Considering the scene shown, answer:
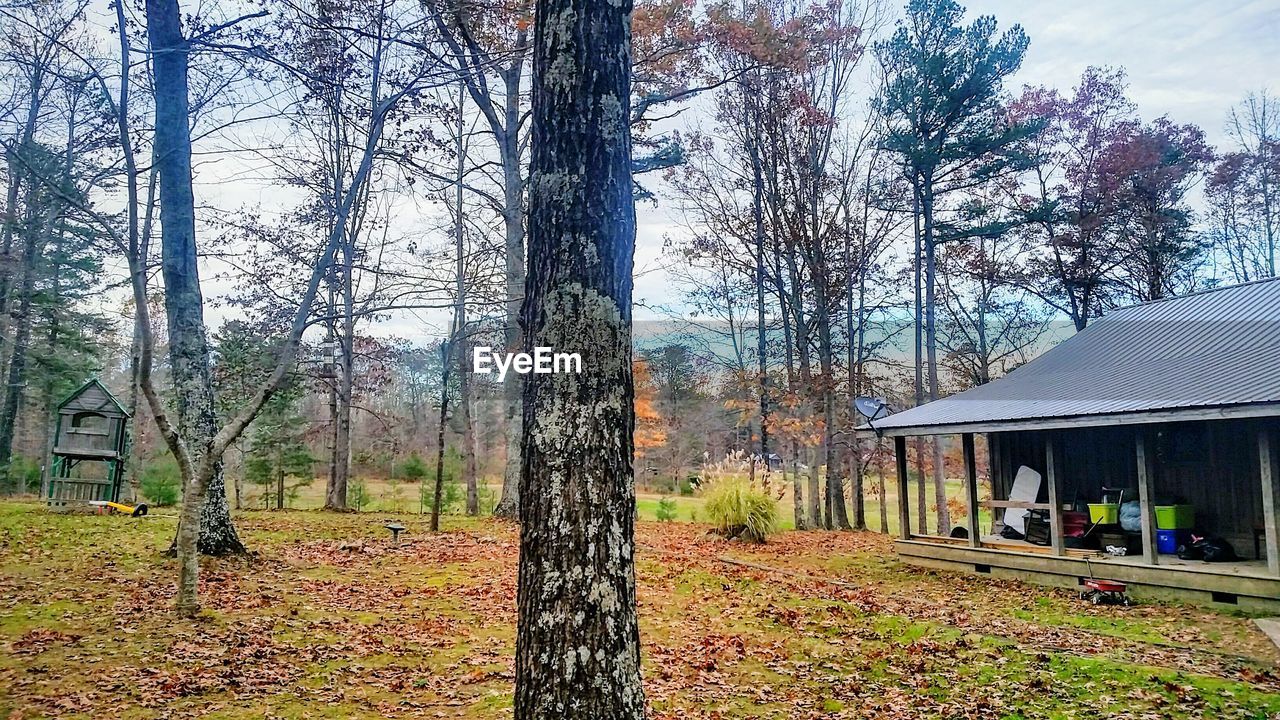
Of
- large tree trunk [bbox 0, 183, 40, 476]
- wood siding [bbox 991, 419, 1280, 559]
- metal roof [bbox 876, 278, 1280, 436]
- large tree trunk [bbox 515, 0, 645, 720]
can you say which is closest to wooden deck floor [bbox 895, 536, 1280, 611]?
wood siding [bbox 991, 419, 1280, 559]

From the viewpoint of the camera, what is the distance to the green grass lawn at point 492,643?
3791mm

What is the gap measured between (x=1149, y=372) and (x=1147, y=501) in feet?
5.89

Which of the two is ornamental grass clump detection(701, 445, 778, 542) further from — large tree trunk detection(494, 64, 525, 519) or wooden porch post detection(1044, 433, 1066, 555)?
wooden porch post detection(1044, 433, 1066, 555)

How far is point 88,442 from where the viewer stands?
37.5ft

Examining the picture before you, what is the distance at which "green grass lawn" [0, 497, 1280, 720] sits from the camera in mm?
3791

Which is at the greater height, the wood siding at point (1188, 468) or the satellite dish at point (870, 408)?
the satellite dish at point (870, 408)

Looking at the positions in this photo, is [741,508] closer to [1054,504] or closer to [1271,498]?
[1054,504]

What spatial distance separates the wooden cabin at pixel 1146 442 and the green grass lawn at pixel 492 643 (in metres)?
0.73

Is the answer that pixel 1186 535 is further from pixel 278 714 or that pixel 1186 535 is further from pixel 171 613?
pixel 171 613

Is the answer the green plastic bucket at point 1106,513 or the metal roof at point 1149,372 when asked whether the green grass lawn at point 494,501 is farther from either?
the green plastic bucket at point 1106,513

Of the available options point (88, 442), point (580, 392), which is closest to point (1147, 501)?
point (580, 392)

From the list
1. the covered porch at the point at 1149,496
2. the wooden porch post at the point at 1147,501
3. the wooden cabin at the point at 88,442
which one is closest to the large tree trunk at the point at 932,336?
the covered porch at the point at 1149,496

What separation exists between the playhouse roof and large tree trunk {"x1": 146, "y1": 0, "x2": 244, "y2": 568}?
21.5 ft

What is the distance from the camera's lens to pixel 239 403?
49.9 ft
